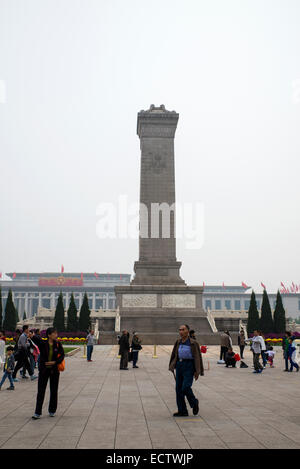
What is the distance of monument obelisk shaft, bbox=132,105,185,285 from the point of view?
46312 mm

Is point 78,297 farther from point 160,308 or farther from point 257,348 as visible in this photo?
point 257,348

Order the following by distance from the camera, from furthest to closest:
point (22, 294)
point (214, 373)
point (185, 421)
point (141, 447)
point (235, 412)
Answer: point (22, 294), point (214, 373), point (235, 412), point (185, 421), point (141, 447)

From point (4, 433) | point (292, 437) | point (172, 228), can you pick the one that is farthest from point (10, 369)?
point (172, 228)

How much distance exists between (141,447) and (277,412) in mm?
4387

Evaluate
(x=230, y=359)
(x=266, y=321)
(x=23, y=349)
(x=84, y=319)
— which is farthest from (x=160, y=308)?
(x=23, y=349)

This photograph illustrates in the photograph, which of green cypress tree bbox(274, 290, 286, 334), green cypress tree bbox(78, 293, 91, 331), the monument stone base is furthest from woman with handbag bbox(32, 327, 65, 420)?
green cypress tree bbox(274, 290, 286, 334)

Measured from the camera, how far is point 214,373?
1794cm

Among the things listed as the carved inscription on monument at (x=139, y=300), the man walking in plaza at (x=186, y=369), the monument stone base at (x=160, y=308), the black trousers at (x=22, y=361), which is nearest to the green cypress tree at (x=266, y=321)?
the monument stone base at (x=160, y=308)

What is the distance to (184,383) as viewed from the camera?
29.9 feet

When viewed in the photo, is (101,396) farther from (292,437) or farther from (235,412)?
(292,437)

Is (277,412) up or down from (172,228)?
down

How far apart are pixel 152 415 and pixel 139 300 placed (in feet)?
115

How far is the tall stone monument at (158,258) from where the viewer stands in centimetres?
4172

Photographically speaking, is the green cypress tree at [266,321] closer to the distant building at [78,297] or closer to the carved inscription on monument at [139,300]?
the carved inscription on monument at [139,300]
